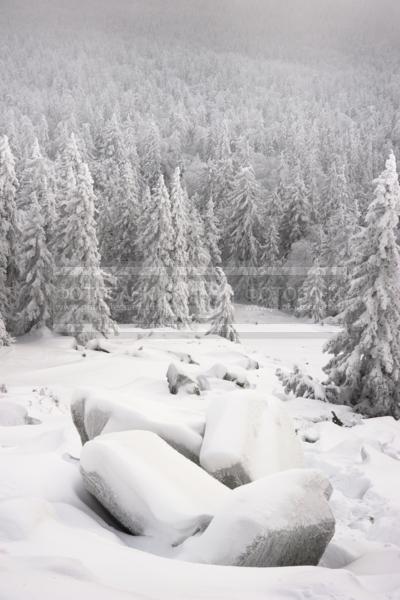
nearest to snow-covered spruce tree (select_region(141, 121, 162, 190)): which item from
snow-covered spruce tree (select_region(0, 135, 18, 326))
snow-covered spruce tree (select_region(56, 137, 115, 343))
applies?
snow-covered spruce tree (select_region(56, 137, 115, 343))

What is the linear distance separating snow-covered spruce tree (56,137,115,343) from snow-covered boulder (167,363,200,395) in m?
15.9

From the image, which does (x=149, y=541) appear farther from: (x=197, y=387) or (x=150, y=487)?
(x=197, y=387)

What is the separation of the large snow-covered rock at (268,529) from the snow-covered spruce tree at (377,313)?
475 inches

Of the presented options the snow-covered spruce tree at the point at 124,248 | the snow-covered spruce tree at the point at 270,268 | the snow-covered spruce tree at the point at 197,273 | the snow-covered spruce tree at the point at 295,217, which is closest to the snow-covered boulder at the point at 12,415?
the snow-covered spruce tree at the point at 197,273

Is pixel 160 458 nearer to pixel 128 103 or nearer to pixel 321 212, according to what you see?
pixel 321 212

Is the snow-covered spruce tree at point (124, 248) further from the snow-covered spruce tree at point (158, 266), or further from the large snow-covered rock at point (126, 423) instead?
the large snow-covered rock at point (126, 423)

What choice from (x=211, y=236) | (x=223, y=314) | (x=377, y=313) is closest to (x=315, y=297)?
(x=211, y=236)

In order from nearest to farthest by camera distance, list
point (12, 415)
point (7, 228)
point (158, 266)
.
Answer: point (12, 415) → point (7, 228) → point (158, 266)

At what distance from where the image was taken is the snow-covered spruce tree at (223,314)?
3500cm

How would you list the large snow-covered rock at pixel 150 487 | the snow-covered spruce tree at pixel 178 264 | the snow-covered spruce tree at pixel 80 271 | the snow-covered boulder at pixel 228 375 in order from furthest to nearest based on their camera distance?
the snow-covered spruce tree at pixel 178 264 → the snow-covered spruce tree at pixel 80 271 → the snow-covered boulder at pixel 228 375 → the large snow-covered rock at pixel 150 487

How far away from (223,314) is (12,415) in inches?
974

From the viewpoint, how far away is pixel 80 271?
102 feet

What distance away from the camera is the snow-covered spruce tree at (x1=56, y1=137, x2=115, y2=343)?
1205 inches

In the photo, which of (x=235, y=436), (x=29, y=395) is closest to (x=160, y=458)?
(x=235, y=436)
